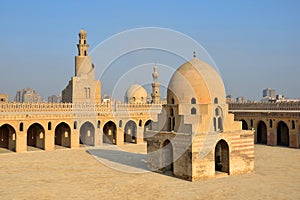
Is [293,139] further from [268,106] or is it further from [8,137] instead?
[8,137]

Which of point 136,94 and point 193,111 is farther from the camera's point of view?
point 136,94

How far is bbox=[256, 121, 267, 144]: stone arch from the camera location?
3269 centimetres

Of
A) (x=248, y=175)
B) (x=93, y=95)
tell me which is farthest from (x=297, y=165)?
(x=93, y=95)

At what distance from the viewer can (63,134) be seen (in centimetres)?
2955

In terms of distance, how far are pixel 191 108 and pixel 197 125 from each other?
1.41 m

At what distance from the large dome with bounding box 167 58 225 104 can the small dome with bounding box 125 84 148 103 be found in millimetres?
22793

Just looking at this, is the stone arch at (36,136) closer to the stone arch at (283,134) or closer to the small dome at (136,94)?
the small dome at (136,94)

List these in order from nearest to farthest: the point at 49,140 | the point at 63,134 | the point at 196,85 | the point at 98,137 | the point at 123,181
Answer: the point at 123,181 → the point at 196,85 → the point at 49,140 → the point at 63,134 → the point at 98,137

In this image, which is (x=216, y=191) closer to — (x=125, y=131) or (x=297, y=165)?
(x=297, y=165)

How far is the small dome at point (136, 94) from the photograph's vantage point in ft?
133

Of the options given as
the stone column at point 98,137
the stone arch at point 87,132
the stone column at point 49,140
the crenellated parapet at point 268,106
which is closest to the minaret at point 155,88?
the crenellated parapet at point 268,106

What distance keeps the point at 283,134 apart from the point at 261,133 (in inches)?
93.0

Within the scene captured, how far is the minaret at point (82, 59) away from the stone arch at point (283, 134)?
65.4 ft

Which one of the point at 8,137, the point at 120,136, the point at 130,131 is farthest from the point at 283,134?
the point at 8,137
